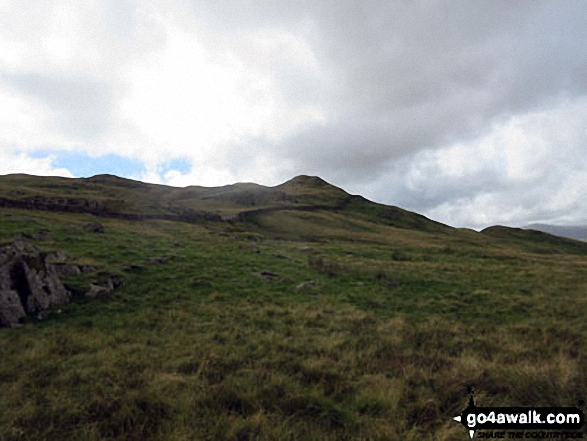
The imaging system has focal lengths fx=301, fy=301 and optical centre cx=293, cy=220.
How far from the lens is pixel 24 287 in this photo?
12523 millimetres

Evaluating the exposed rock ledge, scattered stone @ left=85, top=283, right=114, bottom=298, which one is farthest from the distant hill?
the exposed rock ledge

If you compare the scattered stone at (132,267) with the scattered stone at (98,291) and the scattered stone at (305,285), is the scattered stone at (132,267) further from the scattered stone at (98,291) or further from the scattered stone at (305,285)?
the scattered stone at (305,285)

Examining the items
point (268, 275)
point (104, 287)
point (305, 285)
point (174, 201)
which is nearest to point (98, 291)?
point (104, 287)

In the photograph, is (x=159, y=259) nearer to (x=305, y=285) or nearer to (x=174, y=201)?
(x=305, y=285)

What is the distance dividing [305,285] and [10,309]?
46.4ft

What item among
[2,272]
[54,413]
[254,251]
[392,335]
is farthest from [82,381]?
[254,251]

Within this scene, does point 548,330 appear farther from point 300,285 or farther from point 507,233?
point 507,233

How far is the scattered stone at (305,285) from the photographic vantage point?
747 inches

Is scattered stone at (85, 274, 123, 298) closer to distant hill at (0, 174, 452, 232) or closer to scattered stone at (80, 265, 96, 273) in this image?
scattered stone at (80, 265, 96, 273)

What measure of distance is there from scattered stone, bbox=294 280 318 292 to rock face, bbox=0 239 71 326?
11857mm

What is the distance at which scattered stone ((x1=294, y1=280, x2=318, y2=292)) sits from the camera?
18969mm

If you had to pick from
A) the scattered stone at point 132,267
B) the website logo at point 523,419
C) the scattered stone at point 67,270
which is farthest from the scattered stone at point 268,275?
the website logo at point 523,419

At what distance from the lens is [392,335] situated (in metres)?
11.4

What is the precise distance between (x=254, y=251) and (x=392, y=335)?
2242 centimetres
